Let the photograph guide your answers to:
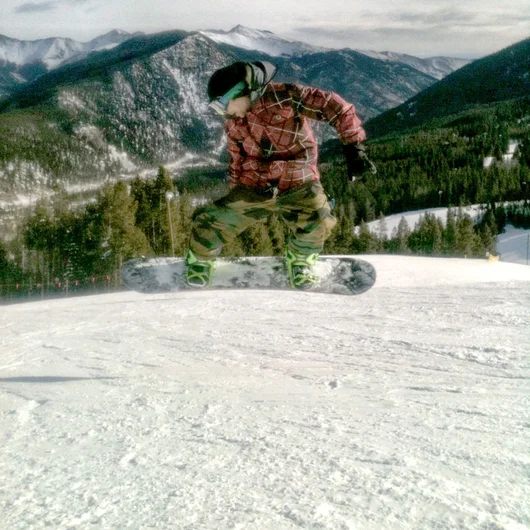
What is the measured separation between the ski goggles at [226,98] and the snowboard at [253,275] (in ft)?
7.98

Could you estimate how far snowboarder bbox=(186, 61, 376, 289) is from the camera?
163 inches

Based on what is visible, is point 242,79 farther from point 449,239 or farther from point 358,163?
point 449,239

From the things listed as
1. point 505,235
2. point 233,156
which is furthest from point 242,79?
point 505,235

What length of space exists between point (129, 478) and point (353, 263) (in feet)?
15.0

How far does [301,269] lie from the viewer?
235 inches

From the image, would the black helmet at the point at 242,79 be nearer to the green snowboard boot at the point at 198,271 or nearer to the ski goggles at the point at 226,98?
the ski goggles at the point at 226,98

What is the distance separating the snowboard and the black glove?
1.99 m

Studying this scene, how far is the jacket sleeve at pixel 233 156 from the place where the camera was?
4.62 metres

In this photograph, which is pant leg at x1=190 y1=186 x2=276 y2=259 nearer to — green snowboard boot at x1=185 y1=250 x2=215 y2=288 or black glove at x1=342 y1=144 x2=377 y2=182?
green snowboard boot at x1=185 y1=250 x2=215 y2=288

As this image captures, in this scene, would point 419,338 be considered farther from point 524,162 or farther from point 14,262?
point 524,162

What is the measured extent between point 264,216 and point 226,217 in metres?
A: 0.43

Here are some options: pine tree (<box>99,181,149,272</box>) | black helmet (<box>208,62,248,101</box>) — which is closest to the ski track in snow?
black helmet (<box>208,62,248,101</box>)

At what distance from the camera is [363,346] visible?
203 inches

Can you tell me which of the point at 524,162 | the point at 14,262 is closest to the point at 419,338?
the point at 14,262
